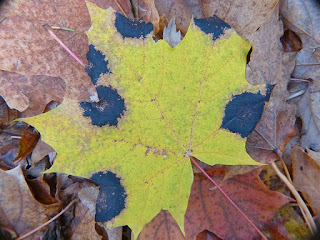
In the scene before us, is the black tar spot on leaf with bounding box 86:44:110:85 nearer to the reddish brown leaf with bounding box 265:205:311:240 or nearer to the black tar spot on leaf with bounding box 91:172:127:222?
the black tar spot on leaf with bounding box 91:172:127:222

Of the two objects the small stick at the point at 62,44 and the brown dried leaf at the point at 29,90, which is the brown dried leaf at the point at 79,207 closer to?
the brown dried leaf at the point at 29,90

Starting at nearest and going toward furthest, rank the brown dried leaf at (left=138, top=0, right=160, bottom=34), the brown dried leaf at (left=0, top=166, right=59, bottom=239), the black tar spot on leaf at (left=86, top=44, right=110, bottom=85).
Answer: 1. the black tar spot on leaf at (left=86, top=44, right=110, bottom=85)
2. the brown dried leaf at (left=0, top=166, right=59, bottom=239)
3. the brown dried leaf at (left=138, top=0, right=160, bottom=34)

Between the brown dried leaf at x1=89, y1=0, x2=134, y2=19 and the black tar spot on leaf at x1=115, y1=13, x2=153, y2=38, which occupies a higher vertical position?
the black tar spot on leaf at x1=115, y1=13, x2=153, y2=38

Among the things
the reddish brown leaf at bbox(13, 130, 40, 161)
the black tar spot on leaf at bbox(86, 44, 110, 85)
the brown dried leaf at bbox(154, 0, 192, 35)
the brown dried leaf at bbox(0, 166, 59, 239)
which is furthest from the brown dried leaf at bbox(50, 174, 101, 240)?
the brown dried leaf at bbox(154, 0, 192, 35)

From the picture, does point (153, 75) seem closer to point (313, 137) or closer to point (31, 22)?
point (31, 22)

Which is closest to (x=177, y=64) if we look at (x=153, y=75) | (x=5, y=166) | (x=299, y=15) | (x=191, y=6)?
(x=153, y=75)

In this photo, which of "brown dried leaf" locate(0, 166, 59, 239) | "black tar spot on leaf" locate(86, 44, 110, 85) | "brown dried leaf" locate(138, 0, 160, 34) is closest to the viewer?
"black tar spot on leaf" locate(86, 44, 110, 85)

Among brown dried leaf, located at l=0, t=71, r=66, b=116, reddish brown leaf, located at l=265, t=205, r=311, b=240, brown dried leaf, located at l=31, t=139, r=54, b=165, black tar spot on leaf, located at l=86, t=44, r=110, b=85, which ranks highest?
black tar spot on leaf, located at l=86, t=44, r=110, b=85

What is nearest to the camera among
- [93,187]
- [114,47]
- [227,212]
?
[114,47]
